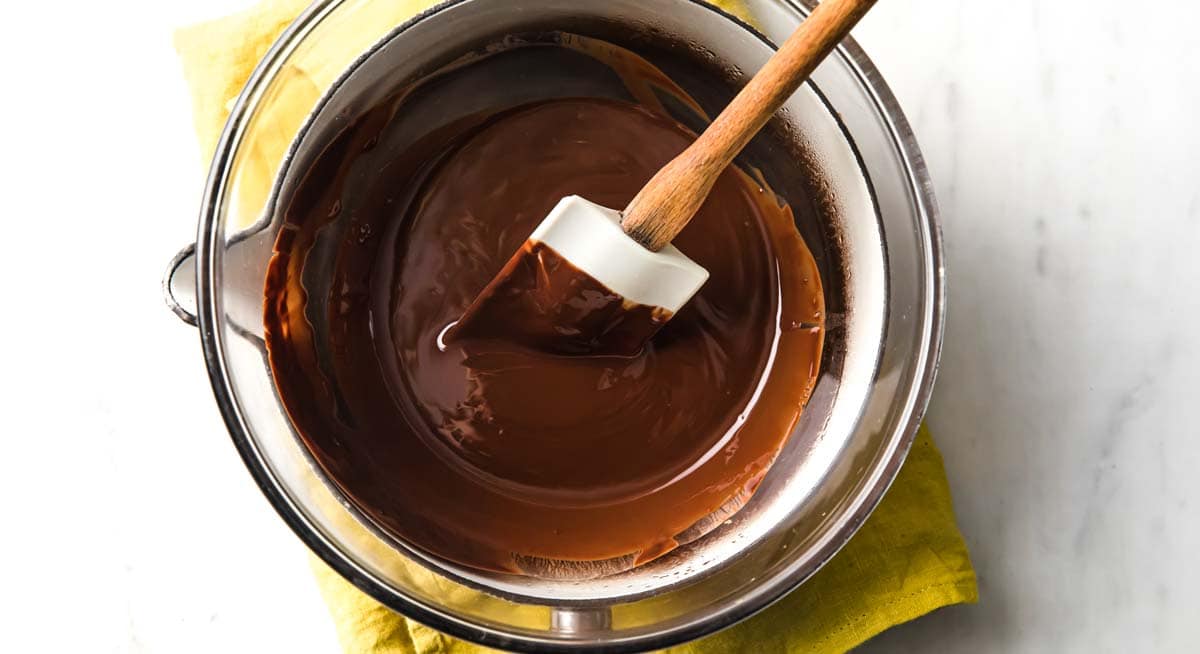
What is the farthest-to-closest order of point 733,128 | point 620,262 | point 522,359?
point 522,359 → point 620,262 → point 733,128

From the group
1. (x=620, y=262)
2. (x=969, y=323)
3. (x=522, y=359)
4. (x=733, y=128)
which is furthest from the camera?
(x=969, y=323)

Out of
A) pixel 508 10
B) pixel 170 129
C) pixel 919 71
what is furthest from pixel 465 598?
pixel 919 71

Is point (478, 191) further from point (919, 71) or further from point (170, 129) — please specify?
point (919, 71)

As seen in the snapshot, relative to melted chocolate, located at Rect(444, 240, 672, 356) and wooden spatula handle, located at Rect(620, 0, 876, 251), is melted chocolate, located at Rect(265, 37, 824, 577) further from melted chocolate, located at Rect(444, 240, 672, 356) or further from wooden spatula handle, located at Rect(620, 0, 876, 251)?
wooden spatula handle, located at Rect(620, 0, 876, 251)

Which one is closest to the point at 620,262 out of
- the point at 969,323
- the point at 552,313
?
the point at 552,313

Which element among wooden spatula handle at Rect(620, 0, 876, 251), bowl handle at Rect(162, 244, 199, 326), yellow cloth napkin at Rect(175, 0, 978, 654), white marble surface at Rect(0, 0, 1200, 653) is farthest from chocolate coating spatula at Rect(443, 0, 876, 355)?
white marble surface at Rect(0, 0, 1200, 653)

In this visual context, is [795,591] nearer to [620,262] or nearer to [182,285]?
[620,262]
